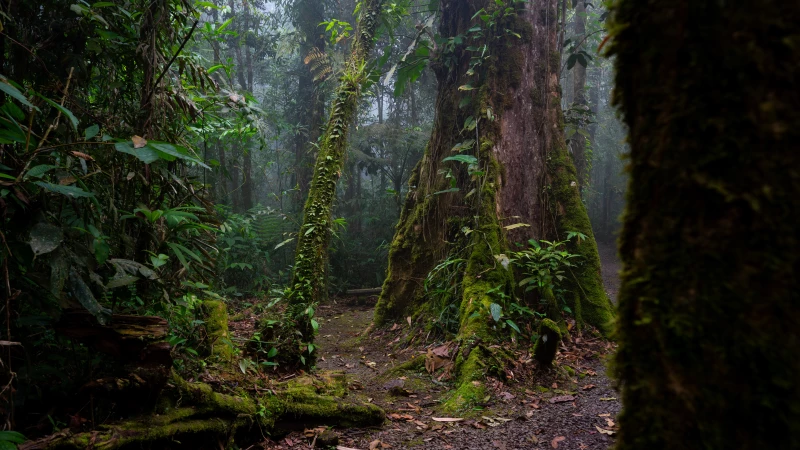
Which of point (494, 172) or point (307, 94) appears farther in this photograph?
point (307, 94)

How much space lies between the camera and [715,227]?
97 centimetres

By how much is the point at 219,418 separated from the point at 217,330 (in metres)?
1.08

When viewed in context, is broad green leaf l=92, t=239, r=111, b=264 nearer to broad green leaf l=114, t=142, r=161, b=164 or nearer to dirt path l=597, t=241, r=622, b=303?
broad green leaf l=114, t=142, r=161, b=164

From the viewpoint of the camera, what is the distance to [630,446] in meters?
1.14

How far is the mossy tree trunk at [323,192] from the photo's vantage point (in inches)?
184

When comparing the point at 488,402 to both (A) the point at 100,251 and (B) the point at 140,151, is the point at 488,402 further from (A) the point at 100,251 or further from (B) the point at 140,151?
(B) the point at 140,151

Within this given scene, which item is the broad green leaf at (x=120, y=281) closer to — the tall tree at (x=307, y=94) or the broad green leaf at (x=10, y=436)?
the broad green leaf at (x=10, y=436)

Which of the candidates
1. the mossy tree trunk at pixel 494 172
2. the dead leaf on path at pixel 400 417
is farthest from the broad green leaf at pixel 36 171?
the mossy tree trunk at pixel 494 172

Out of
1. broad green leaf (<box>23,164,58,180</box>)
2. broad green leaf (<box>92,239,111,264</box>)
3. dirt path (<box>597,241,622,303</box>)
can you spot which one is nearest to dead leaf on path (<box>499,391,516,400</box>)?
broad green leaf (<box>92,239,111,264</box>)

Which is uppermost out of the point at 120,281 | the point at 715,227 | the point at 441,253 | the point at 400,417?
the point at 715,227

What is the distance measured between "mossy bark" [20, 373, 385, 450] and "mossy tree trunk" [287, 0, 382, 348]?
890 millimetres

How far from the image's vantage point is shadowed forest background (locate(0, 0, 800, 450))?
37.3 inches

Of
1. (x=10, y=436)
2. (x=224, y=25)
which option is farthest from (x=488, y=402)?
(x=224, y=25)

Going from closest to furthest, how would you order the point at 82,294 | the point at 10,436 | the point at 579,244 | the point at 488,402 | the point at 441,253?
the point at 10,436, the point at 82,294, the point at 488,402, the point at 579,244, the point at 441,253
